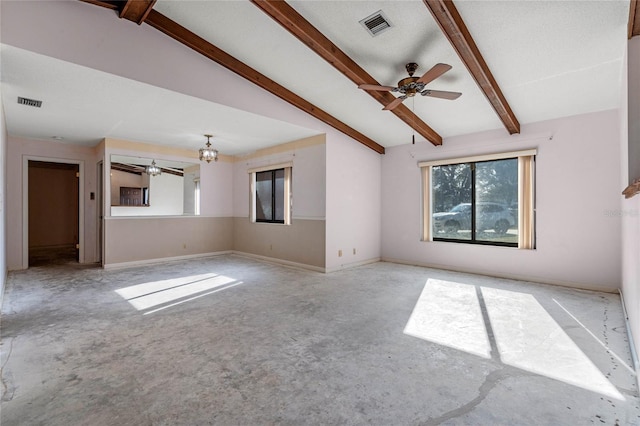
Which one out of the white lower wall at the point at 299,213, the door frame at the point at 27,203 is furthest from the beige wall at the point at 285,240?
the door frame at the point at 27,203

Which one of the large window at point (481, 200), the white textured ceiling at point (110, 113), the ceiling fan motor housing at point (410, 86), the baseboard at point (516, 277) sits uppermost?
the ceiling fan motor housing at point (410, 86)

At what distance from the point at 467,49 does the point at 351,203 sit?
347 cm

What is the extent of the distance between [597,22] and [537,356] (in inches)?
122

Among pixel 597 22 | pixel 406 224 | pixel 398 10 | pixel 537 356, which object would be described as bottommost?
pixel 537 356

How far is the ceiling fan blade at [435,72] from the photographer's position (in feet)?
9.75

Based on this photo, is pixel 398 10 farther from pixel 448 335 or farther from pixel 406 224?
pixel 406 224

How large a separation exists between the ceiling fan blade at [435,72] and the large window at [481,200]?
8.96 feet

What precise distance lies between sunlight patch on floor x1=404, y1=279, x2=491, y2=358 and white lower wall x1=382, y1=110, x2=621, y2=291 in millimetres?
1213

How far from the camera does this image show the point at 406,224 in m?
6.41

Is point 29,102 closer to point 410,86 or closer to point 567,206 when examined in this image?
point 410,86

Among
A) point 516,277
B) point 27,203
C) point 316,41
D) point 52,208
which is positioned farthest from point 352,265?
point 52,208

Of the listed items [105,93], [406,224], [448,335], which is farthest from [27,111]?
[406,224]

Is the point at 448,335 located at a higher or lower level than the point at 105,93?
lower

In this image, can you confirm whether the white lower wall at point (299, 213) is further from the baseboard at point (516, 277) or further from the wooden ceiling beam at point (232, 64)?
the baseboard at point (516, 277)
